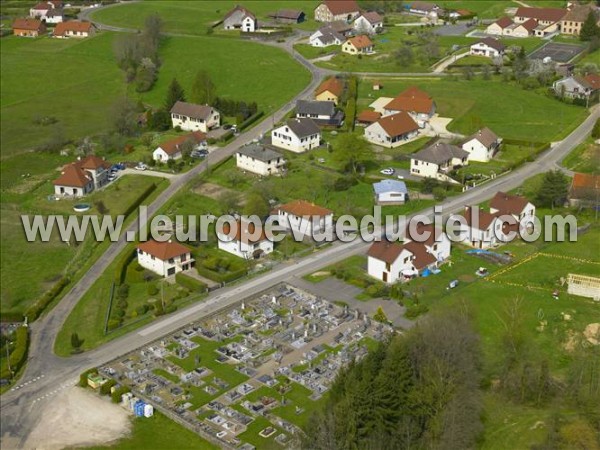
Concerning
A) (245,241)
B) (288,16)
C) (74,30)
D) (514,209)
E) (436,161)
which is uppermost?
(288,16)

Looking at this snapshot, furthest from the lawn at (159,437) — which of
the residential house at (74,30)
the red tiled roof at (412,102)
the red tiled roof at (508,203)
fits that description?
the residential house at (74,30)

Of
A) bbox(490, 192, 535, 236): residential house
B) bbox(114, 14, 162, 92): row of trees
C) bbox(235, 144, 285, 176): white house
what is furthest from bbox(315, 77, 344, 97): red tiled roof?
bbox(490, 192, 535, 236): residential house

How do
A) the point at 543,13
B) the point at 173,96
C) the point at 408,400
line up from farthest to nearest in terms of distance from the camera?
the point at 543,13 < the point at 173,96 < the point at 408,400

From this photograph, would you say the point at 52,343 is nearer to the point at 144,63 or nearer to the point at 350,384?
the point at 350,384

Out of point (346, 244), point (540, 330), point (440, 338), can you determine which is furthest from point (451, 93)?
point (440, 338)

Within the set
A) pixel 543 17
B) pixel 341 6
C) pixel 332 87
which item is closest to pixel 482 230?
pixel 332 87

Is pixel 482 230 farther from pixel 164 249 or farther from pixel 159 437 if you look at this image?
pixel 159 437

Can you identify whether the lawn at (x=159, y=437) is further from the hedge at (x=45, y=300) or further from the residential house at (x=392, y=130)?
the residential house at (x=392, y=130)
